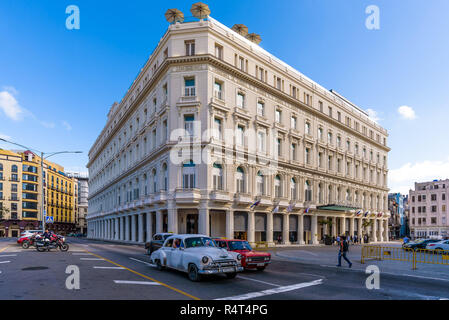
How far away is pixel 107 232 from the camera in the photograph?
227 ft

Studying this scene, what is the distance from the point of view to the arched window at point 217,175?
35750mm

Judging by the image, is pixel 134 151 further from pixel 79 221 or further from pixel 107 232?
pixel 79 221

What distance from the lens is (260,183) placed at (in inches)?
1619

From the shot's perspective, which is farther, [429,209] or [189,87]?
[429,209]

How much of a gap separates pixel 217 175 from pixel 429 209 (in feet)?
282

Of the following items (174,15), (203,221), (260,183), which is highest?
(174,15)

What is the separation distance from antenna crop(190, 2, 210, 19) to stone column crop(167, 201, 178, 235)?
68.3ft

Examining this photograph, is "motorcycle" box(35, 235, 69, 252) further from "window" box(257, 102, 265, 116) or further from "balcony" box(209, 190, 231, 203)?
"window" box(257, 102, 265, 116)

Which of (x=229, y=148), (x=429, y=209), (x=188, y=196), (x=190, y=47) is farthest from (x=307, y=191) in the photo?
(x=429, y=209)

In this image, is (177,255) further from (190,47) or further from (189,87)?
(190,47)

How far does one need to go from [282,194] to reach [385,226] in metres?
40.7

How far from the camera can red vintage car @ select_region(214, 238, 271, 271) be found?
16.8 m

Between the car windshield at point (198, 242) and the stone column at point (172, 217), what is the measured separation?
20.0 m

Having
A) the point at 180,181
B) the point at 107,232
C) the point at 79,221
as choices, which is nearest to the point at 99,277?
the point at 180,181
